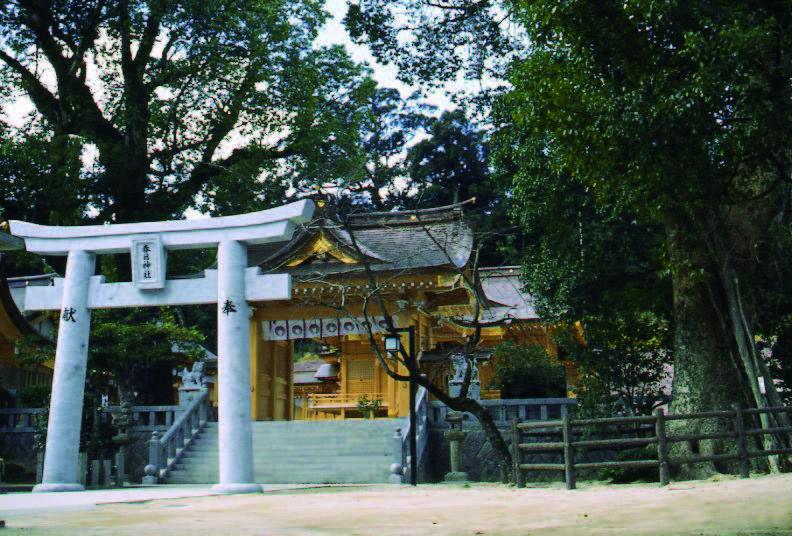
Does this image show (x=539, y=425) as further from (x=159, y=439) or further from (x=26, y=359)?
(x=26, y=359)

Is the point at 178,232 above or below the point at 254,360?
above

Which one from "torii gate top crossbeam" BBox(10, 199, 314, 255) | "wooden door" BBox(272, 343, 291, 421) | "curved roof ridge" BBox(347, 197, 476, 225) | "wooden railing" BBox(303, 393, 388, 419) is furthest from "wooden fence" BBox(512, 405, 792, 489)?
"wooden railing" BBox(303, 393, 388, 419)

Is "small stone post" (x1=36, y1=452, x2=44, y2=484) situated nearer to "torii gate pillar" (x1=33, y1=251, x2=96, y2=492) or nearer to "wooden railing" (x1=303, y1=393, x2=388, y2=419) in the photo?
"torii gate pillar" (x1=33, y1=251, x2=96, y2=492)

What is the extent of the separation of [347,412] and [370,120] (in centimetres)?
949

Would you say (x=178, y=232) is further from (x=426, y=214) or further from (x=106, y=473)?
(x=426, y=214)

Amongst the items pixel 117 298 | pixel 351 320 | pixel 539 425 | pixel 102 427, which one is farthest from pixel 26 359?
pixel 539 425

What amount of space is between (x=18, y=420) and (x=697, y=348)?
16.7 meters

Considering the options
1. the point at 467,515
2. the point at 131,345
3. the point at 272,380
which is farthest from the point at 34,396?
the point at 467,515

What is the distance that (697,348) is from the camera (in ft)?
47.4

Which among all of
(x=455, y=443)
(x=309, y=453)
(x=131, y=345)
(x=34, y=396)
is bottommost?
(x=309, y=453)

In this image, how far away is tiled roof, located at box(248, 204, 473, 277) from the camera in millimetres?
21812

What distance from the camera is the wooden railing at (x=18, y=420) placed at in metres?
21.7

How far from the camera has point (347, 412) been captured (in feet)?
92.9

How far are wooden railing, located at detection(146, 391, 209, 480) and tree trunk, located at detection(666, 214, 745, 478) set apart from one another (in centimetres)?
1107
